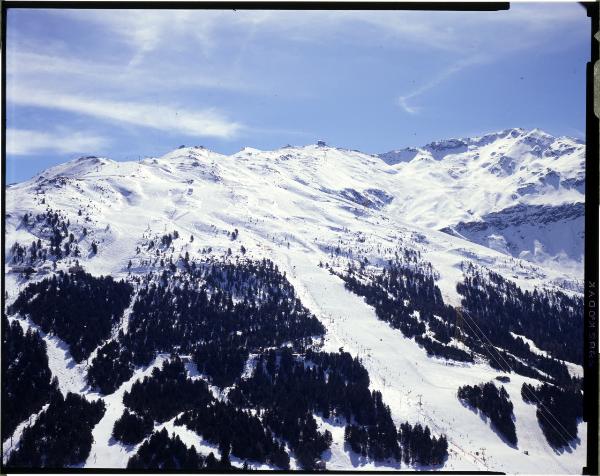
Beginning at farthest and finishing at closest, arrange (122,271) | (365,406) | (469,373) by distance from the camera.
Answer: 1. (122,271)
2. (469,373)
3. (365,406)

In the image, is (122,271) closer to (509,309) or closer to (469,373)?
(469,373)

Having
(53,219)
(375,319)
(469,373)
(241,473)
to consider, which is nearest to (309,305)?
(375,319)

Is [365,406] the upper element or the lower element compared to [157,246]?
lower

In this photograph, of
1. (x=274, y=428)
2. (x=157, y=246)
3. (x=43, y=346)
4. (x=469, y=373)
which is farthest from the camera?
(x=157, y=246)

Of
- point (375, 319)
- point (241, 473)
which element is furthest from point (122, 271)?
point (241, 473)

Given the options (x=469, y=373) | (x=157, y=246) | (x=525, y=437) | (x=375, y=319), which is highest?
(x=157, y=246)

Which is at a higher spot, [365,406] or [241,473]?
[241,473]

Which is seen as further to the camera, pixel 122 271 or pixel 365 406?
pixel 122 271

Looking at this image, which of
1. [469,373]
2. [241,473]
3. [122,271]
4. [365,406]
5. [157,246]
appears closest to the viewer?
[241,473]

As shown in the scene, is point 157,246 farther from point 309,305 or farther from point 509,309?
point 509,309
